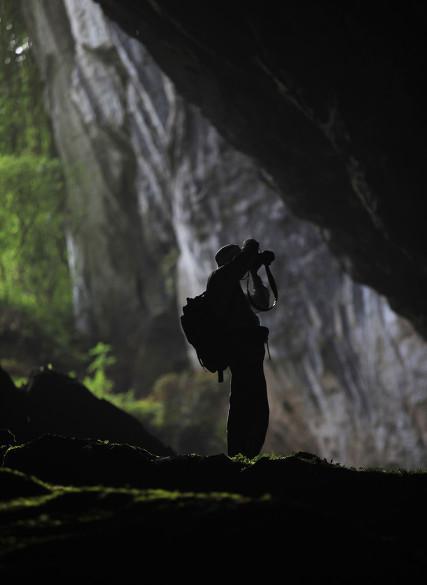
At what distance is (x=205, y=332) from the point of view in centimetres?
627

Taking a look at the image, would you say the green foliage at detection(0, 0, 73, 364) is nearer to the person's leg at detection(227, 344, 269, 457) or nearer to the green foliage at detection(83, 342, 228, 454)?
the green foliage at detection(83, 342, 228, 454)

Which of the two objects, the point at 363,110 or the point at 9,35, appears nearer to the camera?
the point at 363,110

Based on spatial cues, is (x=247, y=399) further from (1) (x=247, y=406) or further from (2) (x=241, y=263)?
(2) (x=241, y=263)

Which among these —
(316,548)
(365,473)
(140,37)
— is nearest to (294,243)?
(140,37)

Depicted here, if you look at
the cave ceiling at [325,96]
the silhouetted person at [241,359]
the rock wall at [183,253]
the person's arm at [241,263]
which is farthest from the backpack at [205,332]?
the rock wall at [183,253]

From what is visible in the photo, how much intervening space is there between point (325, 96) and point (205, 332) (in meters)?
5.05

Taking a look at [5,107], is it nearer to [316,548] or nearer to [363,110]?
[363,110]

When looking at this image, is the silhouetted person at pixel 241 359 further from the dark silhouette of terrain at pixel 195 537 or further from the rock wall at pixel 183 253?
the rock wall at pixel 183 253

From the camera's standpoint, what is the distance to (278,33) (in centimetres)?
913

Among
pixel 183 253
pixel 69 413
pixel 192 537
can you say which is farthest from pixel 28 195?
pixel 192 537

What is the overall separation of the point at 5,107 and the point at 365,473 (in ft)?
91.9

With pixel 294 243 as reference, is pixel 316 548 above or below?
below

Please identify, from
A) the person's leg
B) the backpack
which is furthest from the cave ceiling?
the person's leg

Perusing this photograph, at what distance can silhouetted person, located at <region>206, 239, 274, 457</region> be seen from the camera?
20.8 feet
